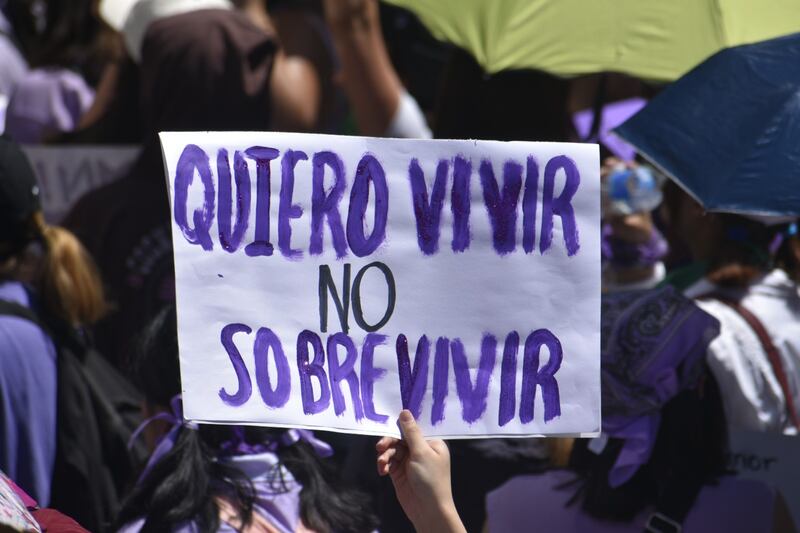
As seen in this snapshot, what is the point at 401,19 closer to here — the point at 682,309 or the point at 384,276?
the point at 682,309

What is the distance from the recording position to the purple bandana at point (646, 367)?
3.02 m

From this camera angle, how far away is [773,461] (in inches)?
141

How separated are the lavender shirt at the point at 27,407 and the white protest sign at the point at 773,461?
1797 millimetres

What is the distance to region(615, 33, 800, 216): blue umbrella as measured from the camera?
104 inches

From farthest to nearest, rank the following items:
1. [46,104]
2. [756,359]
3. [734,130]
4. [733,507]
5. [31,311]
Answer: [46,104] → [756,359] → [31,311] → [733,507] → [734,130]

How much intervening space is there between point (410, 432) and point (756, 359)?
56.6 inches

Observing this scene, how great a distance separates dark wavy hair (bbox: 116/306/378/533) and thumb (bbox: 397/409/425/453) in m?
0.46

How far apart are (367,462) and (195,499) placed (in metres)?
1.50

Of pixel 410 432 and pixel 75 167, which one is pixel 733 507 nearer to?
pixel 410 432

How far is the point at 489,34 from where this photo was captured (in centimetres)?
344

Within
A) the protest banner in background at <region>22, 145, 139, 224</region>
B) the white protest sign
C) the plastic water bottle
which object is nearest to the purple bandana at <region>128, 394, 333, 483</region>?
the white protest sign

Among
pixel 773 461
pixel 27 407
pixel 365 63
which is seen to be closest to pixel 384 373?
pixel 27 407

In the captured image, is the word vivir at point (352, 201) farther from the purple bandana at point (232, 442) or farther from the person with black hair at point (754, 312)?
the person with black hair at point (754, 312)

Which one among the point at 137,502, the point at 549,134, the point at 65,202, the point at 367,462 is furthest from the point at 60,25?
the point at 137,502
